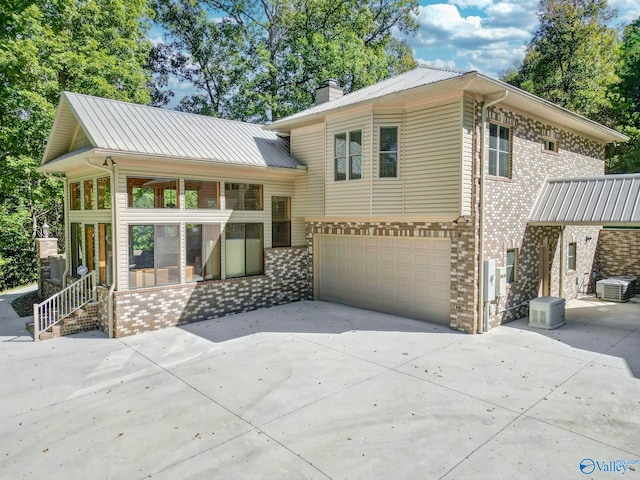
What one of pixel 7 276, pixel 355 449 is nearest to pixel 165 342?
pixel 355 449

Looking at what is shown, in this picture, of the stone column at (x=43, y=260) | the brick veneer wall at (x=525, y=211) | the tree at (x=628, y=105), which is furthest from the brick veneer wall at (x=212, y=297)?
the tree at (x=628, y=105)

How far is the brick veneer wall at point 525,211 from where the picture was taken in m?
9.70

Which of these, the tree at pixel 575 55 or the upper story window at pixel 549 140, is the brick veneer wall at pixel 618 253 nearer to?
the upper story window at pixel 549 140

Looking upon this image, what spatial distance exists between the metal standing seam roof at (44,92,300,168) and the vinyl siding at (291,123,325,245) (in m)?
0.42

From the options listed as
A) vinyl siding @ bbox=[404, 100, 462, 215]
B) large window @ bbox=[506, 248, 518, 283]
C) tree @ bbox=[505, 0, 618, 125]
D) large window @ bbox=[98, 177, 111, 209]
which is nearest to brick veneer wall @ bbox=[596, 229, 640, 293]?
large window @ bbox=[506, 248, 518, 283]

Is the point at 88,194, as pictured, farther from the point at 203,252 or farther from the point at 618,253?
the point at 618,253

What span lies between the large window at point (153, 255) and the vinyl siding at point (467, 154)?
6816mm

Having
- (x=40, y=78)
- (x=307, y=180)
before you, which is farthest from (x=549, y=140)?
(x=40, y=78)

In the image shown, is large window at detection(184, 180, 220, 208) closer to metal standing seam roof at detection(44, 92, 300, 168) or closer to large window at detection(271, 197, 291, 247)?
metal standing seam roof at detection(44, 92, 300, 168)

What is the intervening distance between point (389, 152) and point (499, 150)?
261 cm

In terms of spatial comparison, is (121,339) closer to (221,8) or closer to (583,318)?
(583,318)

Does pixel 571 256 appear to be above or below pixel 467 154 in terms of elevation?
below

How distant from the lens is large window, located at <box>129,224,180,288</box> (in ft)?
31.2

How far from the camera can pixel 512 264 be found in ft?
34.2
